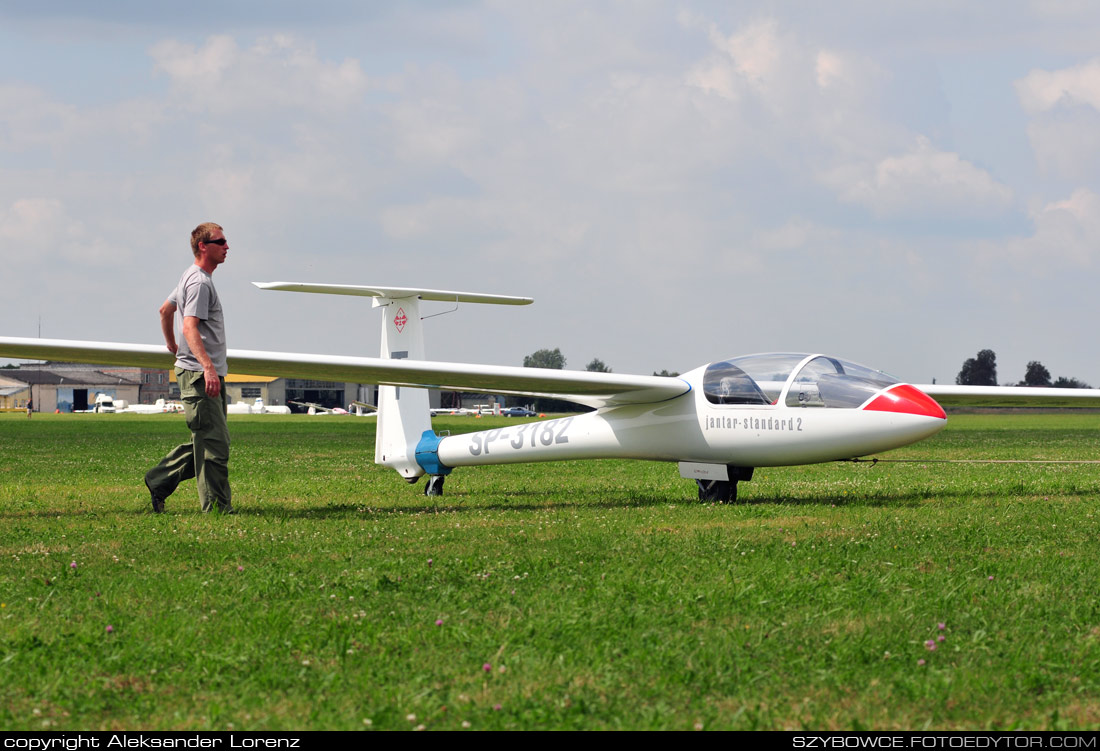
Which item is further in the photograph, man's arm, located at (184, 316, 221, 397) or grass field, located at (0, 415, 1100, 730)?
man's arm, located at (184, 316, 221, 397)

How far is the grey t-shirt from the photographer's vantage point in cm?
937

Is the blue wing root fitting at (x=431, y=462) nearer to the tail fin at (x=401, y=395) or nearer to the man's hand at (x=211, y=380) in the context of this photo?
the tail fin at (x=401, y=395)

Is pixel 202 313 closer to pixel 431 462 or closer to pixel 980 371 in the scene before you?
pixel 431 462

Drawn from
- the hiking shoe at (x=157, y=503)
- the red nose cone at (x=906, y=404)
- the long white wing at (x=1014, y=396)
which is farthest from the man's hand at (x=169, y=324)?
the long white wing at (x=1014, y=396)

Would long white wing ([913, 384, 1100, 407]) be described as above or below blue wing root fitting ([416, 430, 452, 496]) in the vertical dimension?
above

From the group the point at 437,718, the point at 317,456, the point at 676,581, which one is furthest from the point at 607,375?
the point at 317,456

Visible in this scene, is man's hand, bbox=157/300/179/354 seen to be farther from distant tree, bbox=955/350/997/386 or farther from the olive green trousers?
distant tree, bbox=955/350/997/386

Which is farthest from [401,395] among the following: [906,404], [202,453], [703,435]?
[906,404]

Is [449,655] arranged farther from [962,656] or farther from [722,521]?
[722,521]

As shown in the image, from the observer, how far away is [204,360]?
9250mm

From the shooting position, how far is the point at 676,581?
233 inches

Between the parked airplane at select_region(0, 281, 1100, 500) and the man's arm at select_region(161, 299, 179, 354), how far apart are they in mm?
415

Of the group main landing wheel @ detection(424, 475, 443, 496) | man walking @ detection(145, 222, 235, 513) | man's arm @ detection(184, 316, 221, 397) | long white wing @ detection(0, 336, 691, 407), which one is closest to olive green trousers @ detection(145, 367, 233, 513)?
man walking @ detection(145, 222, 235, 513)

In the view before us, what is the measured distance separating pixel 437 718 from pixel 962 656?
7.18ft
